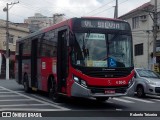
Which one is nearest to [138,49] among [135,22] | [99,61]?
[135,22]

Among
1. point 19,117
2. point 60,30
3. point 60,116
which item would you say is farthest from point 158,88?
point 19,117

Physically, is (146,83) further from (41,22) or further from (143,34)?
(41,22)

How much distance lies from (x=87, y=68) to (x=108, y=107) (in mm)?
2117

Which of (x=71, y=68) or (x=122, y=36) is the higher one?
(x=122, y=36)

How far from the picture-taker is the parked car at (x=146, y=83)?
20.5m

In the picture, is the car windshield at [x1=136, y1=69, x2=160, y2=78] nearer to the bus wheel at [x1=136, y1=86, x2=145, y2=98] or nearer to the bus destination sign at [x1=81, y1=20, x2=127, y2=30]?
the bus wheel at [x1=136, y1=86, x2=145, y2=98]

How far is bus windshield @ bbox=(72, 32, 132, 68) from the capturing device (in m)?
14.8

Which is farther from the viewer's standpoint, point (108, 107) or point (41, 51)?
point (41, 51)

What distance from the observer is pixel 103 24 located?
610 inches

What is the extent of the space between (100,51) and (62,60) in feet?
6.33

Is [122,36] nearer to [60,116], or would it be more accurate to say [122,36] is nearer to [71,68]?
[71,68]

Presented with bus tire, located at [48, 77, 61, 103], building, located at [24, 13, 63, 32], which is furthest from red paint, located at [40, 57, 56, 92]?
building, located at [24, 13, 63, 32]

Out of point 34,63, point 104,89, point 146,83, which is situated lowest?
point 146,83

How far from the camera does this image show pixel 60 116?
12320mm
